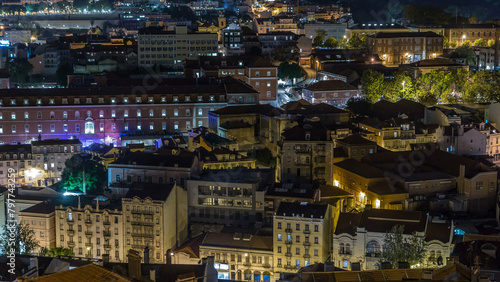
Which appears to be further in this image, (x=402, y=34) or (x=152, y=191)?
(x=402, y=34)

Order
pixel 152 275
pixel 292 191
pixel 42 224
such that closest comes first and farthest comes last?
pixel 152 275 < pixel 42 224 < pixel 292 191

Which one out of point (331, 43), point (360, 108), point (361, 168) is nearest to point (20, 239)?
point (361, 168)

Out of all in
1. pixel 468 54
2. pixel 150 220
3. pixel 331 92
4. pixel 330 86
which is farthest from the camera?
pixel 468 54

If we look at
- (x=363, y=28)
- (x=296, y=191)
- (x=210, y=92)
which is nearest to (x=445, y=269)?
(x=296, y=191)

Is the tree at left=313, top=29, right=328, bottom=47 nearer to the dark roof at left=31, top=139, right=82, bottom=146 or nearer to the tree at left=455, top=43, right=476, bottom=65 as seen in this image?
the tree at left=455, top=43, right=476, bottom=65

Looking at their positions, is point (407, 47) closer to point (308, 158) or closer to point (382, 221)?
point (308, 158)

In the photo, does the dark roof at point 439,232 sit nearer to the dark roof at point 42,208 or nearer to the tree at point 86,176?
the dark roof at point 42,208

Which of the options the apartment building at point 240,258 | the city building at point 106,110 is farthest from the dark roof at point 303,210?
the city building at point 106,110
